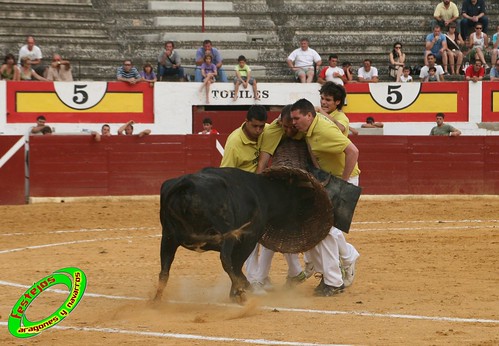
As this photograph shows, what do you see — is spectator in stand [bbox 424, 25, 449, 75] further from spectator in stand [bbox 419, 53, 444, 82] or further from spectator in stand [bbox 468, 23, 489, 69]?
spectator in stand [bbox 468, 23, 489, 69]

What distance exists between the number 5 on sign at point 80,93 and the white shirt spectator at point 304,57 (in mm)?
3892

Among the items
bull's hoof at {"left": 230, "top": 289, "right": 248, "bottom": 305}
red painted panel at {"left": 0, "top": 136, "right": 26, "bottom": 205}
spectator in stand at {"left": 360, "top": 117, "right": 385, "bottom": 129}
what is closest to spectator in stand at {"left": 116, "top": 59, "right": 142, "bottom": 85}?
red painted panel at {"left": 0, "top": 136, "right": 26, "bottom": 205}

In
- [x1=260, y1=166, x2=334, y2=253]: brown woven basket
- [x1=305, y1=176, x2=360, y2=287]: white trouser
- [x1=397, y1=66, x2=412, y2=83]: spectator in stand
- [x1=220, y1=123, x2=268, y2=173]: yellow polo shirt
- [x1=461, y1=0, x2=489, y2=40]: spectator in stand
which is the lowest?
[x1=305, y1=176, x2=360, y2=287]: white trouser

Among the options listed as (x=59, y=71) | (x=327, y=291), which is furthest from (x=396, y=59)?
(x=327, y=291)

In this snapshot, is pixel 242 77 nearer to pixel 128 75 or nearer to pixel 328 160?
pixel 128 75

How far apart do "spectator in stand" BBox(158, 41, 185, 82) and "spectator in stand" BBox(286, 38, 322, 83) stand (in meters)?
2.26

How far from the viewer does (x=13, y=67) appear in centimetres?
1972

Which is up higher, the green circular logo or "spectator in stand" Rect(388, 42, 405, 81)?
"spectator in stand" Rect(388, 42, 405, 81)

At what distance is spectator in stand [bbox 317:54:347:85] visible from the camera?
20730mm

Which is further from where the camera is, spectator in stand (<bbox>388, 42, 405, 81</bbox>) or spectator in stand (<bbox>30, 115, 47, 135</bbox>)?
spectator in stand (<bbox>388, 42, 405, 81</bbox>)

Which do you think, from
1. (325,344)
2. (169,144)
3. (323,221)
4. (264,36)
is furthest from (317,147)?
(264,36)

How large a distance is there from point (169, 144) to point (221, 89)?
251 centimetres

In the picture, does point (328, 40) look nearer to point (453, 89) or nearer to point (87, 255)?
point (453, 89)

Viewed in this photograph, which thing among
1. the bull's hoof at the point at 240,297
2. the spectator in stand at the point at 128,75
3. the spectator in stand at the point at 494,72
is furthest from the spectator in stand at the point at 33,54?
the bull's hoof at the point at 240,297
